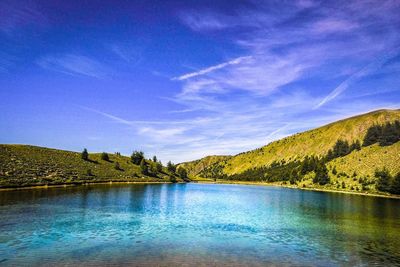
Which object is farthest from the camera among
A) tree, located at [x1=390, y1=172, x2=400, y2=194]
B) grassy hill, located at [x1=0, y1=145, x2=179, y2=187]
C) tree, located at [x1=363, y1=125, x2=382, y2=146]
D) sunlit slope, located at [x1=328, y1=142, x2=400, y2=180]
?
tree, located at [x1=363, y1=125, x2=382, y2=146]

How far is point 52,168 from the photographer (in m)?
122

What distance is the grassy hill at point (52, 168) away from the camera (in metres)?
98.8

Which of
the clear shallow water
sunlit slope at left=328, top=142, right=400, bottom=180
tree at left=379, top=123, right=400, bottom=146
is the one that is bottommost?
the clear shallow water

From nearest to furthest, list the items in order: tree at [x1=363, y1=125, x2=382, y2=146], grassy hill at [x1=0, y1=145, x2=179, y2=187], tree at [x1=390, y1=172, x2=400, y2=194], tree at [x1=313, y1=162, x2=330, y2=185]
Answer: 1. grassy hill at [x1=0, y1=145, x2=179, y2=187]
2. tree at [x1=390, y1=172, x2=400, y2=194]
3. tree at [x1=313, y1=162, x2=330, y2=185]
4. tree at [x1=363, y1=125, x2=382, y2=146]

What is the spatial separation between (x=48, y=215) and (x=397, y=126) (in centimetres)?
18670

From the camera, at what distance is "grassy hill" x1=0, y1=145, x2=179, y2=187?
98838mm

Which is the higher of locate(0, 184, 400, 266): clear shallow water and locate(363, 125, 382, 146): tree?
locate(363, 125, 382, 146): tree

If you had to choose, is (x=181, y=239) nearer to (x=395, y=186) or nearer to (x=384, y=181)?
(x=395, y=186)

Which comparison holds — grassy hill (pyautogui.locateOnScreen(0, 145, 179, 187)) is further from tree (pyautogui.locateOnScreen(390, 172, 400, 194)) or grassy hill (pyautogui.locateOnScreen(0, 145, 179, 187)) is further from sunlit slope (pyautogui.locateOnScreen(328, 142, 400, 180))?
tree (pyautogui.locateOnScreen(390, 172, 400, 194))

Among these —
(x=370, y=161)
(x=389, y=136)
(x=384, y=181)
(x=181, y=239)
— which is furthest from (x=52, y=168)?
(x=389, y=136)

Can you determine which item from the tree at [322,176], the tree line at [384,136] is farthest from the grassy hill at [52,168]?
the tree line at [384,136]

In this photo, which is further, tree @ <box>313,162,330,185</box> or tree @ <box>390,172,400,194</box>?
tree @ <box>313,162,330,185</box>

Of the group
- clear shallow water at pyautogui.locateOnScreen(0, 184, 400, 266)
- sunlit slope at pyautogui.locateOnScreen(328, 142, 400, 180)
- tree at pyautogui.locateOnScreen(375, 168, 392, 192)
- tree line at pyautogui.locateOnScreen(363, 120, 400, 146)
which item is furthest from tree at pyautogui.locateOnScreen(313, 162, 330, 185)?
clear shallow water at pyautogui.locateOnScreen(0, 184, 400, 266)

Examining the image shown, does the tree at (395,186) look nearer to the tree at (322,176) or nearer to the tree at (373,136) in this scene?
the tree at (322,176)
